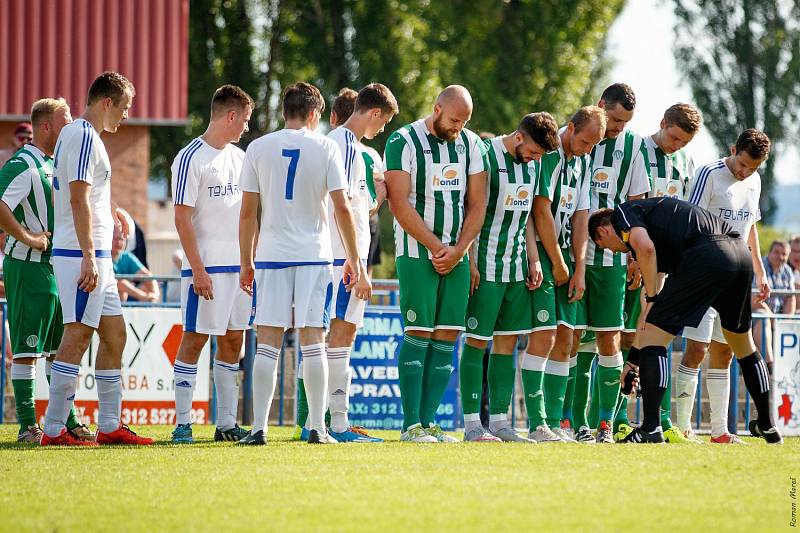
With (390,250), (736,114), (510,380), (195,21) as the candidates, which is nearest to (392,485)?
(510,380)

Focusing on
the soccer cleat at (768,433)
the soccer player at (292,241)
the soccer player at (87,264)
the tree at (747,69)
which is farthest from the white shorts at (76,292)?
the tree at (747,69)

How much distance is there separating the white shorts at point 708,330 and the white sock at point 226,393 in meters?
3.71

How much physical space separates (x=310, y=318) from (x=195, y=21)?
33.2 meters

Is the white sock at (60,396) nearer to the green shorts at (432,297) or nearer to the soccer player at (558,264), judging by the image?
the green shorts at (432,297)

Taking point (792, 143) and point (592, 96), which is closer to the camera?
point (592, 96)

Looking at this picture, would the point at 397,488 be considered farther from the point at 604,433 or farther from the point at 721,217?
the point at 721,217

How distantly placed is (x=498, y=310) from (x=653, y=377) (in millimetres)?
1257

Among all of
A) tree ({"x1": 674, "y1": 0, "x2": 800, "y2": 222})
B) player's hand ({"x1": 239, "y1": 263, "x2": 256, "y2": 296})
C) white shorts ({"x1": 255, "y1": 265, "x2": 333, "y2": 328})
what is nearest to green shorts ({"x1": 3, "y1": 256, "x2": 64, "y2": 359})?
player's hand ({"x1": 239, "y1": 263, "x2": 256, "y2": 296})

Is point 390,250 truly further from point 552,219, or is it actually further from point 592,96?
point 552,219

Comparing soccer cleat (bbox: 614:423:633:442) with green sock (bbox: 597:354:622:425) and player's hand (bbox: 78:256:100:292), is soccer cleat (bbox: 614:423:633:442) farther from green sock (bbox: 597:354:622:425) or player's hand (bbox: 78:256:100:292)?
player's hand (bbox: 78:256:100:292)

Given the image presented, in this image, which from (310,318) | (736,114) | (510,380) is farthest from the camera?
(736,114)

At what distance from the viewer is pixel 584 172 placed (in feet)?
32.4

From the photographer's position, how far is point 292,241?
8.40m

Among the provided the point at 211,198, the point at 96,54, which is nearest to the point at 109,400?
the point at 211,198
